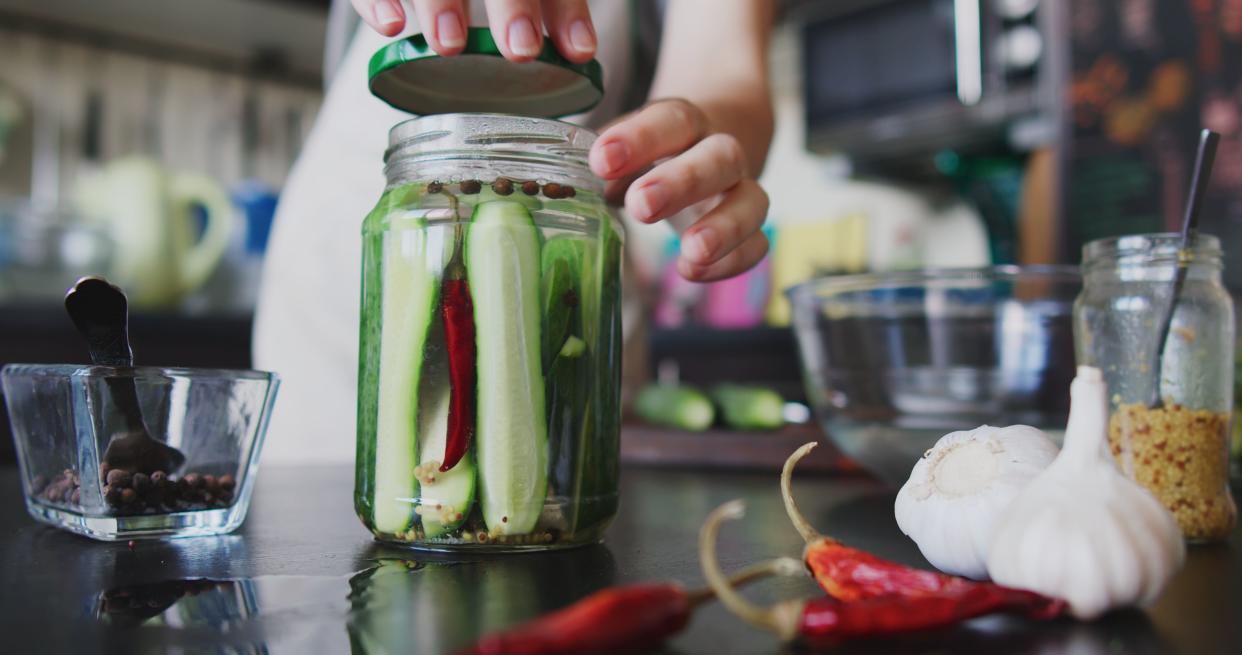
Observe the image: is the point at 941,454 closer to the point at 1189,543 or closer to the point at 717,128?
the point at 1189,543

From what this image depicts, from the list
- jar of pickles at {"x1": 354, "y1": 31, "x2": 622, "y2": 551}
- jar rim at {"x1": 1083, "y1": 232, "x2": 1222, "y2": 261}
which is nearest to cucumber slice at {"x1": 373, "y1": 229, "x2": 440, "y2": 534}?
jar of pickles at {"x1": 354, "y1": 31, "x2": 622, "y2": 551}

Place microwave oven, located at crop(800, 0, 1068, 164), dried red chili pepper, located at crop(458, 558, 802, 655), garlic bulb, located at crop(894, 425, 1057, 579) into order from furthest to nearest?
microwave oven, located at crop(800, 0, 1068, 164)
garlic bulb, located at crop(894, 425, 1057, 579)
dried red chili pepper, located at crop(458, 558, 802, 655)

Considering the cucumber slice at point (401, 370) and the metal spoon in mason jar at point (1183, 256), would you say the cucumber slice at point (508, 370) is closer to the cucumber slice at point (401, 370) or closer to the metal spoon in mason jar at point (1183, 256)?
the cucumber slice at point (401, 370)

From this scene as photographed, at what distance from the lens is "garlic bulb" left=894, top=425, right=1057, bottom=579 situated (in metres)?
0.46

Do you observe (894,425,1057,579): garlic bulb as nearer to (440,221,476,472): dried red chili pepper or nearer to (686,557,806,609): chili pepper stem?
(686,557,806,609): chili pepper stem

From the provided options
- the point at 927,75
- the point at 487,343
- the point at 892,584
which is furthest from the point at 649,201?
the point at 927,75

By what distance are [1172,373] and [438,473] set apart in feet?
1.52

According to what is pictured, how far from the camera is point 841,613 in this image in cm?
33

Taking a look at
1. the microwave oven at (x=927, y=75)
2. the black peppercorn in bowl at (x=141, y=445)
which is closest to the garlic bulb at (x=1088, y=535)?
the black peppercorn in bowl at (x=141, y=445)

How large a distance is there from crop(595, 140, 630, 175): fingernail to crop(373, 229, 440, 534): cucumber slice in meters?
0.11

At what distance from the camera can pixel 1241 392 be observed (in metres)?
0.97

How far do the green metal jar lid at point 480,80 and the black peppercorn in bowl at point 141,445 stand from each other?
0.69 feet

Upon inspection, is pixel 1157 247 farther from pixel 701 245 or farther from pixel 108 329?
pixel 108 329

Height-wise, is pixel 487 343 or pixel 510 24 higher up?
pixel 510 24
